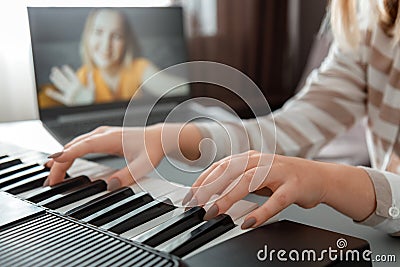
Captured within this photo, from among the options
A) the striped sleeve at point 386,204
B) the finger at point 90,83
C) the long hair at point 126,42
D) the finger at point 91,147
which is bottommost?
the striped sleeve at point 386,204

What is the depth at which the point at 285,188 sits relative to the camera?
1.49 ft

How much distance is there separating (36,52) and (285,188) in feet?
3.75

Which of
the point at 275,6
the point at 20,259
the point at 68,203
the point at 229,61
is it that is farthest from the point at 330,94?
the point at 275,6

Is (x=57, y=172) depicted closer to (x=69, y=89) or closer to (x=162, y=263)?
(x=162, y=263)

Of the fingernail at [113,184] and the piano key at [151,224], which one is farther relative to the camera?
the fingernail at [113,184]

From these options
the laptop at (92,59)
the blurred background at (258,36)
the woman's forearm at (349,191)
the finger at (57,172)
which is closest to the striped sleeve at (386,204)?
the woman's forearm at (349,191)

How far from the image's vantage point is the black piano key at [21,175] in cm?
53

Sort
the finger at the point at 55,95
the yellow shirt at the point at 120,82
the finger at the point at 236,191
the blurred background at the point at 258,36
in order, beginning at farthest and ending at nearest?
the blurred background at the point at 258,36, the yellow shirt at the point at 120,82, the finger at the point at 55,95, the finger at the point at 236,191

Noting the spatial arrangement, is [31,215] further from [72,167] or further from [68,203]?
[72,167]

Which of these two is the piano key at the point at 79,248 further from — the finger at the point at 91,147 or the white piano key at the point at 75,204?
the finger at the point at 91,147

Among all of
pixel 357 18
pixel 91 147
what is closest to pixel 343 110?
pixel 357 18

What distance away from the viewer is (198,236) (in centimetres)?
38

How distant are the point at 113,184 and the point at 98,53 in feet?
3.61

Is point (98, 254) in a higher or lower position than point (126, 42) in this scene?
lower
